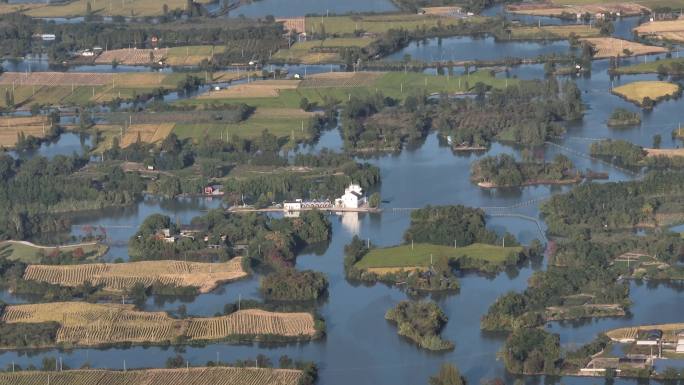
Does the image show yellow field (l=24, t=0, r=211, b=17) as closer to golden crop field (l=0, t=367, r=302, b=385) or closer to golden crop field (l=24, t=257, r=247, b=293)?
golden crop field (l=24, t=257, r=247, b=293)

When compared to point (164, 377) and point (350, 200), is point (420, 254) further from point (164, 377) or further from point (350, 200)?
point (164, 377)

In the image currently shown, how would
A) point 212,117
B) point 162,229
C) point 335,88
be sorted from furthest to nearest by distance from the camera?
point 335,88
point 212,117
point 162,229

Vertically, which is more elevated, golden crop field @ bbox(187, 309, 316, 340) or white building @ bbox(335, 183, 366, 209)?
white building @ bbox(335, 183, 366, 209)

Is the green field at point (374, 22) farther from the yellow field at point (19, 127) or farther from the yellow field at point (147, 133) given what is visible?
the yellow field at point (147, 133)

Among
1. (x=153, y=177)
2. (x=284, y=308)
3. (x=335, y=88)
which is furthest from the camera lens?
(x=335, y=88)

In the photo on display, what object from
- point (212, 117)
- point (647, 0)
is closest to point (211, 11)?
point (647, 0)

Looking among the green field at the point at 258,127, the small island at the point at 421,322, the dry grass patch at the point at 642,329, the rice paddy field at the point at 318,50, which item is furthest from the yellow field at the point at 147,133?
the dry grass patch at the point at 642,329

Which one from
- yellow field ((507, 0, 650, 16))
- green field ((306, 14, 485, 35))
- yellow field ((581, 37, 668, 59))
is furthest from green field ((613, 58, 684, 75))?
green field ((306, 14, 485, 35))

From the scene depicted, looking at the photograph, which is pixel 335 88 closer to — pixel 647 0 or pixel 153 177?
pixel 153 177
